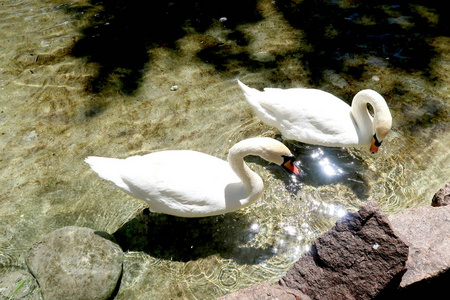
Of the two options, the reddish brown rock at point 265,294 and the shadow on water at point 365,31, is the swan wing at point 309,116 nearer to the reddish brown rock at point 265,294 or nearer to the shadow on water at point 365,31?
the shadow on water at point 365,31

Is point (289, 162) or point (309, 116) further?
Result: point (309, 116)

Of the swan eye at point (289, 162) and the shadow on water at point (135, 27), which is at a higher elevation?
the shadow on water at point (135, 27)

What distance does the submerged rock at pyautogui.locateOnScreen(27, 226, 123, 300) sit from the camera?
3.03m

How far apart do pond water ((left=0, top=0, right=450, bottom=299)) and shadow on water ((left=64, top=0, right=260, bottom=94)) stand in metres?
0.03

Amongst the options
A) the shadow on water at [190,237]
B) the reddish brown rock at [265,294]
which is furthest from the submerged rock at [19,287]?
the reddish brown rock at [265,294]

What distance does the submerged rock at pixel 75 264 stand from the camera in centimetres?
303

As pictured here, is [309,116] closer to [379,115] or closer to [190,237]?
[379,115]

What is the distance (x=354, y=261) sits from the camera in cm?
249

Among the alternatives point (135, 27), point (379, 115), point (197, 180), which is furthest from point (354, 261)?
point (135, 27)

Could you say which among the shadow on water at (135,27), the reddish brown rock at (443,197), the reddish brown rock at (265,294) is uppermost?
the shadow on water at (135,27)

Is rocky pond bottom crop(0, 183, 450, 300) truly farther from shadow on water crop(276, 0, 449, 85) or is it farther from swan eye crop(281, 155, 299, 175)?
shadow on water crop(276, 0, 449, 85)

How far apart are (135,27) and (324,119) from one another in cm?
367

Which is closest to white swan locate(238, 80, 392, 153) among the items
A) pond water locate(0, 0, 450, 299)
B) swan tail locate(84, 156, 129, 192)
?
pond water locate(0, 0, 450, 299)

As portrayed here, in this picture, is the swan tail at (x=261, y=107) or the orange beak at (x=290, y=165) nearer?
the orange beak at (x=290, y=165)
